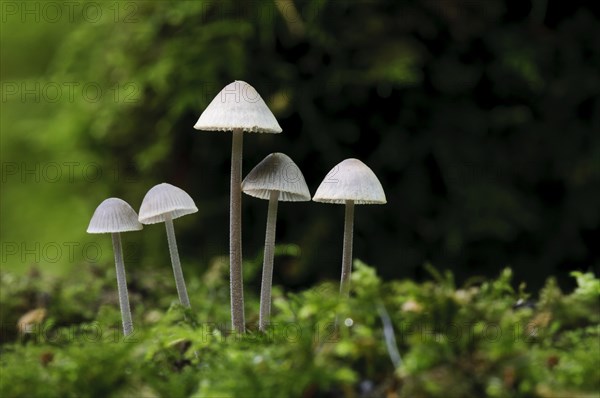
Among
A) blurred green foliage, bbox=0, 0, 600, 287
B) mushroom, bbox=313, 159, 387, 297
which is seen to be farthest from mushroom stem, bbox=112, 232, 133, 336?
blurred green foliage, bbox=0, 0, 600, 287

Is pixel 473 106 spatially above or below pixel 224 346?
above

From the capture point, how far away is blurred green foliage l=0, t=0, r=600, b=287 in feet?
11.6

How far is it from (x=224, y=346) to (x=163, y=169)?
8.36 feet

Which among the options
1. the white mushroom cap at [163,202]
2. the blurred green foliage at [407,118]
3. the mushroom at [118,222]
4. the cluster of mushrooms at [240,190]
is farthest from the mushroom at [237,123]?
the blurred green foliage at [407,118]

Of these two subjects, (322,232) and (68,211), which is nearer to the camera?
(322,232)

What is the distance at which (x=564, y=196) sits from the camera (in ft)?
12.1

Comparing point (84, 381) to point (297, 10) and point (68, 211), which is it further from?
point (68, 211)

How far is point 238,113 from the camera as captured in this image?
1.70 meters

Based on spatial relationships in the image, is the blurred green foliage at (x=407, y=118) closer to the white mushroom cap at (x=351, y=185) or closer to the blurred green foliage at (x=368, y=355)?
the white mushroom cap at (x=351, y=185)

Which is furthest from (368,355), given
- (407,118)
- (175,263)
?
(407,118)

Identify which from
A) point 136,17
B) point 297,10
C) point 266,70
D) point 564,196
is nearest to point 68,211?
point 136,17

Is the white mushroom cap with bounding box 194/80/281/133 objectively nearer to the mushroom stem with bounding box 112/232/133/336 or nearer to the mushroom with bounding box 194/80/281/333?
the mushroom with bounding box 194/80/281/333

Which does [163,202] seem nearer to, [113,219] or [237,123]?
[113,219]

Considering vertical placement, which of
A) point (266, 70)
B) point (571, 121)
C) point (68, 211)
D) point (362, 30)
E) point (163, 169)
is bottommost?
point (68, 211)
